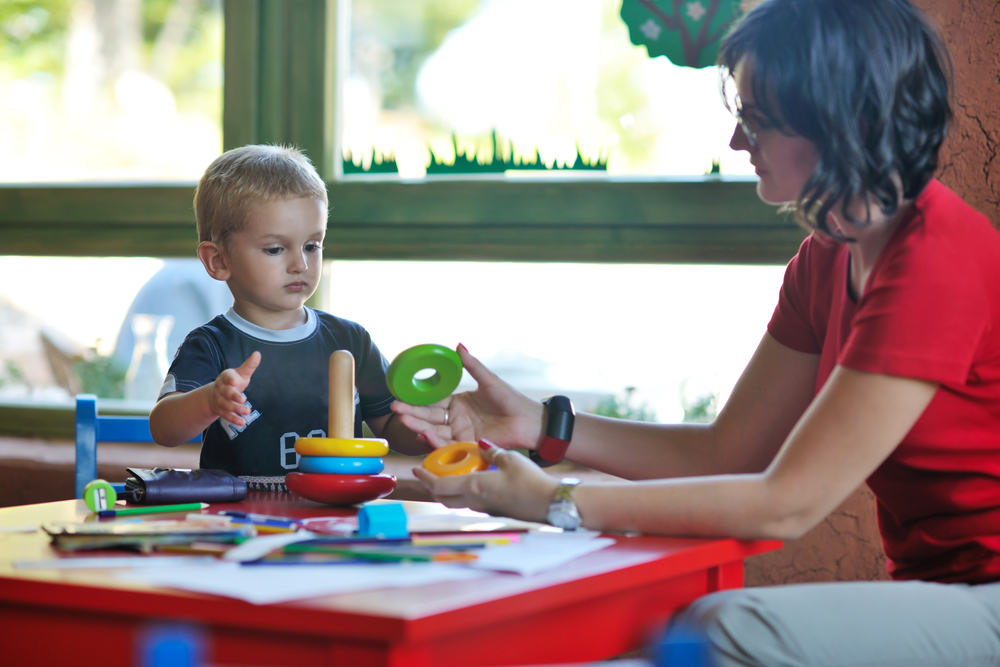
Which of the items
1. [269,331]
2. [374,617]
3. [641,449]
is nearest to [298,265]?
[269,331]

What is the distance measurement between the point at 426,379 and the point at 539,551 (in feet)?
1.45

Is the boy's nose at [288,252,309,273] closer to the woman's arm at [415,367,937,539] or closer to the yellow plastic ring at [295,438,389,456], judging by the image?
the yellow plastic ring at [295,438,389,456]

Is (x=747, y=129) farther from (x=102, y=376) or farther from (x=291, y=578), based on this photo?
(x=102, y=376)

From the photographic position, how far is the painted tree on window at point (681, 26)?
177 cm

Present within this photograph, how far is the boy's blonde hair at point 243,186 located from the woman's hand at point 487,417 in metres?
0.39

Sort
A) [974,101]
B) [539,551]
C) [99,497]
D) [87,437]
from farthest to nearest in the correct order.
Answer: [974,101] < [87,437] < [99,497] < [539,551]

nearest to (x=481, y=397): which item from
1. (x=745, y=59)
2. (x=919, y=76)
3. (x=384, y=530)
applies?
(x=384, y=530)

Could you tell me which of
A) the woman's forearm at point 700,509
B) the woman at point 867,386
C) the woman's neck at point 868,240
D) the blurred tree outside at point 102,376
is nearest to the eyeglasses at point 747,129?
the woman at point 867,386

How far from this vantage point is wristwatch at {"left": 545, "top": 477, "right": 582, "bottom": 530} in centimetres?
94

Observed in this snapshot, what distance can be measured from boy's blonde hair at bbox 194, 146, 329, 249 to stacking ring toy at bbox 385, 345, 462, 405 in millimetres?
389

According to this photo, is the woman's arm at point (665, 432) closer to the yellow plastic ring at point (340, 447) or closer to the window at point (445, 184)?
the yellow plastic ring at point (340, 447)

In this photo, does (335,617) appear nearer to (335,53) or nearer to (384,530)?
(384,530)

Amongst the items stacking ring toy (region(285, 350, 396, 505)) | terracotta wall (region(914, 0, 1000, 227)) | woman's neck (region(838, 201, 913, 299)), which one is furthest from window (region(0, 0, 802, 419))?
stacking ring toy (region(285, 350, 396, 505))

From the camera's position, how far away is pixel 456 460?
1108 millimetres
